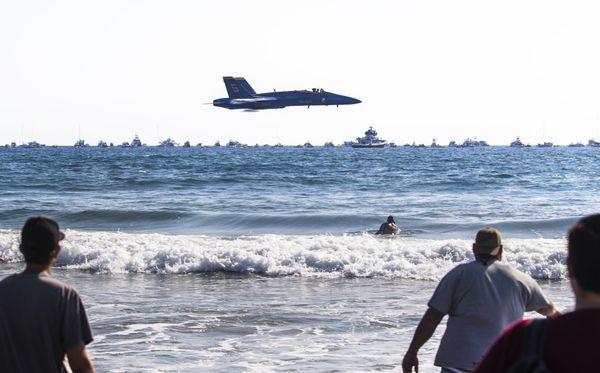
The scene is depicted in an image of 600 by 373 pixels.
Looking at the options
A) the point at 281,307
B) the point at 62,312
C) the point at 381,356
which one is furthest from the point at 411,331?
the point at 62,312

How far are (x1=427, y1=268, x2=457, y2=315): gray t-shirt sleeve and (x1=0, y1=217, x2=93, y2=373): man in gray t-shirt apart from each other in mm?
2094

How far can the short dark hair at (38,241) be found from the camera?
4375mm

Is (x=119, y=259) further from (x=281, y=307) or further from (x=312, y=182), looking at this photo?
(x=312, y=182)

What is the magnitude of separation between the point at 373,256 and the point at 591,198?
23.0m

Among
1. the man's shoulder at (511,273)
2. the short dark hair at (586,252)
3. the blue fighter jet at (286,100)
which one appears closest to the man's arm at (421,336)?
the man's shoulder at (511,273)

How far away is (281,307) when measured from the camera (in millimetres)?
13445

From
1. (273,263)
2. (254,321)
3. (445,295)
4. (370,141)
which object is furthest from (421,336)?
(370,141)

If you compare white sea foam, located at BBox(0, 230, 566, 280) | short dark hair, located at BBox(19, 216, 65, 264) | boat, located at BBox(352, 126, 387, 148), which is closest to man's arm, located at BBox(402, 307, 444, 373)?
short dark hair, located at BBox(19, 216, 65, 264)

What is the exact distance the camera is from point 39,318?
4352 mm

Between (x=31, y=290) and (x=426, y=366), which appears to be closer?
(x=31, y=290)

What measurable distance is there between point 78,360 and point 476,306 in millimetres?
2298

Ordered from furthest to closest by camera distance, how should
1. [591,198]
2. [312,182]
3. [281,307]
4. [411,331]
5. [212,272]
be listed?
[312,182], [591,198], [212,272], [281,307], [411,331]

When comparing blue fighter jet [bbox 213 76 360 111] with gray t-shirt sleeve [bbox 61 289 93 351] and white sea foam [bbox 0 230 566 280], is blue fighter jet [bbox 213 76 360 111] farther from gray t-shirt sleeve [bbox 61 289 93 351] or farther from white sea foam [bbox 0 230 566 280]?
gray t-shirt sleeve [bbox 61 289 93 351]

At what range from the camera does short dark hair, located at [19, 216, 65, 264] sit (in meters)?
4.38
